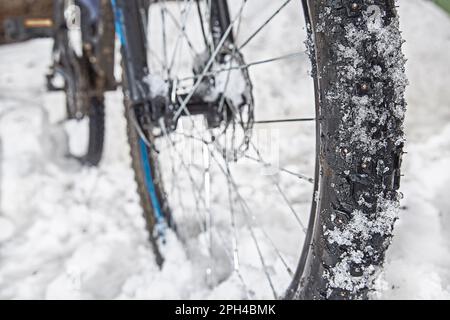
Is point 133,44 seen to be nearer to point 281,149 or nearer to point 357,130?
point 357,130

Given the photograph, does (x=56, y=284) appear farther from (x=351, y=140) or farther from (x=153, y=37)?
(x=153, y=37)

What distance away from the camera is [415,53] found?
72.4 inches

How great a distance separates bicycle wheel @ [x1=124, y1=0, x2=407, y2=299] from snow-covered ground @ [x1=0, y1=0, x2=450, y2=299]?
88 millimetres

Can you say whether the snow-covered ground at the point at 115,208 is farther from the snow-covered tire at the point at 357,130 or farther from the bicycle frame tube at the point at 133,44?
the bicycle frame tube at the point at 133,44

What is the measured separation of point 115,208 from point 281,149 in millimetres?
580

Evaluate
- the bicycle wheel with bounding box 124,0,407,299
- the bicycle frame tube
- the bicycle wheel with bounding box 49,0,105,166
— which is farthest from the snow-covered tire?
the bicycle wheel with bounding box 49,0,105,166

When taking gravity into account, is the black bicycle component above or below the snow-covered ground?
above

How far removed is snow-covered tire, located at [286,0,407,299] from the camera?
0.55 m

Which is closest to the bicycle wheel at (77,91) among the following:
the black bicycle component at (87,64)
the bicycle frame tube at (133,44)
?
the black bicycle component at (87,64)

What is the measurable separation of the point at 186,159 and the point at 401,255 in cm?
59

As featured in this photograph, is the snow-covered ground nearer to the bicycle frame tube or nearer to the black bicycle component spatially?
the black bicycle component

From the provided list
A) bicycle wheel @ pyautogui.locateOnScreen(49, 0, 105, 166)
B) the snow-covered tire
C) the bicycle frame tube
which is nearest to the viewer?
the snow-covered tire

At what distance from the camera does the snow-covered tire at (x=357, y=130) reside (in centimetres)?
55
